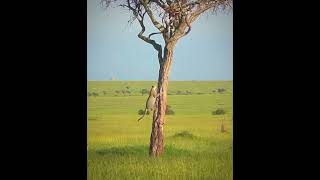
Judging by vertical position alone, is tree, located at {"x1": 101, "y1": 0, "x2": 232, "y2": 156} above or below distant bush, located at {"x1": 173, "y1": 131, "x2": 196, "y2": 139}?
above

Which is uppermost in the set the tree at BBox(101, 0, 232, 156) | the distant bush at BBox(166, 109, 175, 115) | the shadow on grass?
the tree at BBox(101, 0, 232, 156)

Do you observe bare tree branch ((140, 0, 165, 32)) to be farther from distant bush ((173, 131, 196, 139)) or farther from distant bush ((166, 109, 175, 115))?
distant bush ((173, 131, 196, 139))

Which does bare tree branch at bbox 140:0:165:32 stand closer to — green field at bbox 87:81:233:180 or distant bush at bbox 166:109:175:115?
green field at bbox 87:81:233:180

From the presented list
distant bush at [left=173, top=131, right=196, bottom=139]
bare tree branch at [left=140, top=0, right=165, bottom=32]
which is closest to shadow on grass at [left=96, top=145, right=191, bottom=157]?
distant bush at [left=173, top=131, right=196, bottom=139]

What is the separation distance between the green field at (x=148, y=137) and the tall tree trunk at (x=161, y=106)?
0.04 m

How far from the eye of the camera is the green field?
5000mm

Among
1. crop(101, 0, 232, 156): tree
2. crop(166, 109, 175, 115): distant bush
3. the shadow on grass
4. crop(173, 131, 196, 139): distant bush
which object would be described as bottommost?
the shadow on grass

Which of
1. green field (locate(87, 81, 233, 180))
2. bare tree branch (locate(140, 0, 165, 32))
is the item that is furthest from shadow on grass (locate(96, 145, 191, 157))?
bare tree branch (locate(140, 0, 165, 32))

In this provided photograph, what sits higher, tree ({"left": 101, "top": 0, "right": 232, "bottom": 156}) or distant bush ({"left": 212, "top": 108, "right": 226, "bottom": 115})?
tree ({"left": 101, "top": 0, "right": 232, "bottom": 156})

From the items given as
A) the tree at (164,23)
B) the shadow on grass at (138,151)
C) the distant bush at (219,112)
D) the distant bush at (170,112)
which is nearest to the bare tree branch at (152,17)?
the tree at (164,23)

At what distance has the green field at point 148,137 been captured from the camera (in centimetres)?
500

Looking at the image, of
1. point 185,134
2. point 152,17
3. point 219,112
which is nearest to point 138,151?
point 185,134

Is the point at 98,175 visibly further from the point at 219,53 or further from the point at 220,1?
the point at 220,1

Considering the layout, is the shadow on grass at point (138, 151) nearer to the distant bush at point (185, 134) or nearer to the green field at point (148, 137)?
the green field at point (148, 137)
